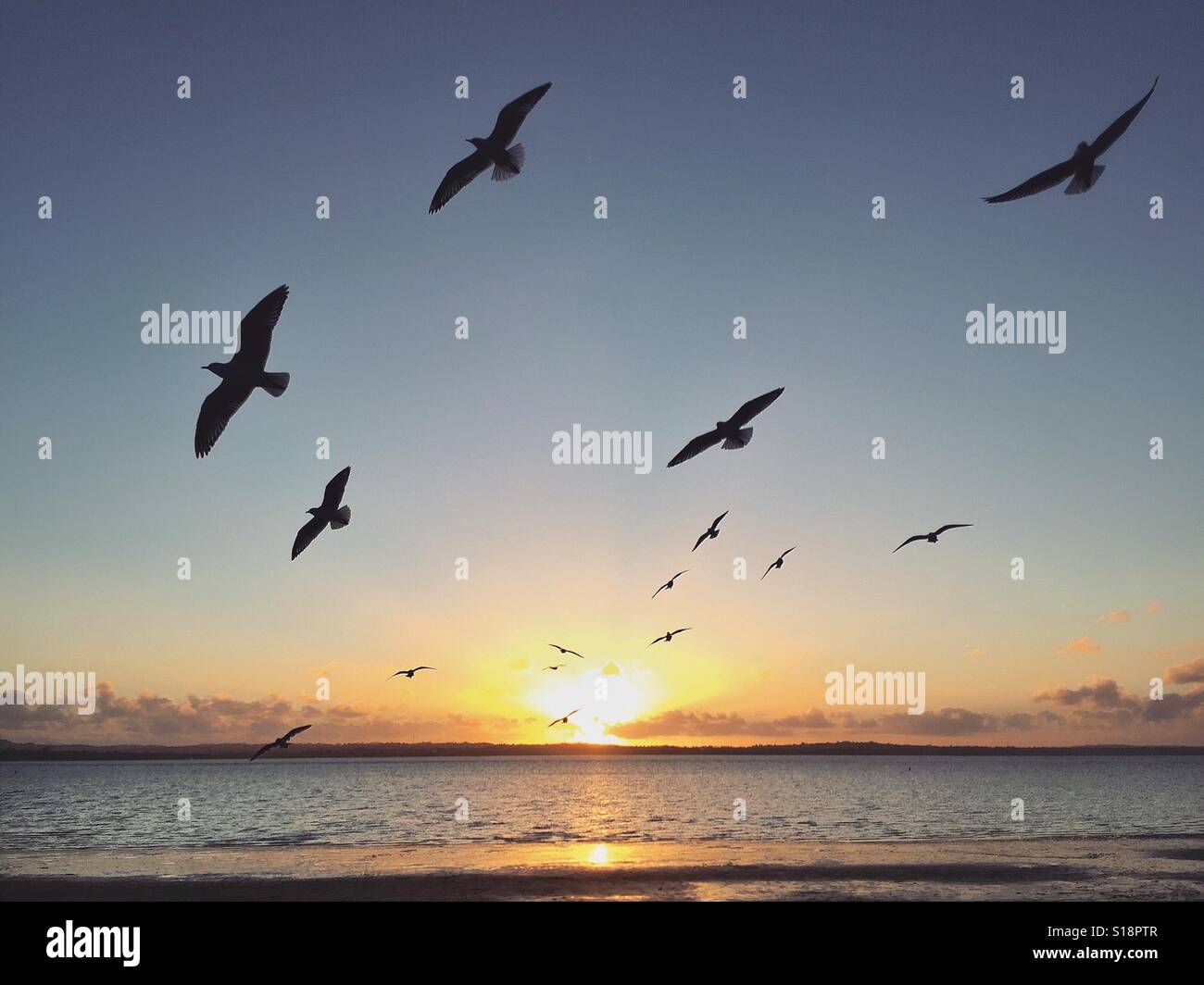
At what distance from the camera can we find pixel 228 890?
30.3 metres

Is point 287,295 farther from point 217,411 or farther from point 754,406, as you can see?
point 754,406

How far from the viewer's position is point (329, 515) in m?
17.4

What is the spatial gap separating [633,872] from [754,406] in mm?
→ 20646

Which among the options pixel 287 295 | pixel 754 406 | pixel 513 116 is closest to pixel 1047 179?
pixel 754 406

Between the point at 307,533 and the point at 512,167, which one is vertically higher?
the point at 512,167

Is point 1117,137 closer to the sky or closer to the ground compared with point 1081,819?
closer to the sky

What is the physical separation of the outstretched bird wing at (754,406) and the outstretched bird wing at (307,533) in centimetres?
778

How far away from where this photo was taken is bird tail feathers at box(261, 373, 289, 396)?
15258 mm
